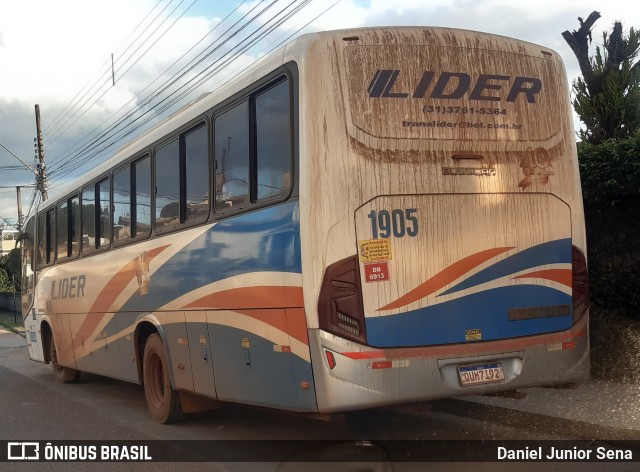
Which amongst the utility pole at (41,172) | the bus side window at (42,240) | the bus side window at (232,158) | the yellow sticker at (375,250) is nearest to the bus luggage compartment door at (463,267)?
the yellow sticker at (375,250)

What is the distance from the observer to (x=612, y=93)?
1071 centimetres

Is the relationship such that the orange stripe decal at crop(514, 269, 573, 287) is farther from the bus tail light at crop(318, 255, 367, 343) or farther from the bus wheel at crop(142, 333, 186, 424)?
the bus wheel at crop(142, 333, 186, 424)

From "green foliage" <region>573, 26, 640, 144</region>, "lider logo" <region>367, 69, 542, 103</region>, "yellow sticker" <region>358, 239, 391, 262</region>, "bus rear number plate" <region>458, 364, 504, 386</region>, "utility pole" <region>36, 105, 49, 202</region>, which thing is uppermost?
"utility pole" <region>36, 105, 49, 202</region>

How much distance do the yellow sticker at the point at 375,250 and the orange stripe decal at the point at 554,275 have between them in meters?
1.12

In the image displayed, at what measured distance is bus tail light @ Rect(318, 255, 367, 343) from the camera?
5.31 meters

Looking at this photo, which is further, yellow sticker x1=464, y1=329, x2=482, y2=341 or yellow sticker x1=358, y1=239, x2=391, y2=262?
yellow sticker x1=464, y1=329, x2=482, y2=341

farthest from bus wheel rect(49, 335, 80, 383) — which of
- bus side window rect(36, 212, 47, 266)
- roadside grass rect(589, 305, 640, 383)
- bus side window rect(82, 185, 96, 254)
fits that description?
roadside grass rect(589, 305, 640, 383)

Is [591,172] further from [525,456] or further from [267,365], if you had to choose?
[267,365]

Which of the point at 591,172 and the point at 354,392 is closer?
the point at 354,392

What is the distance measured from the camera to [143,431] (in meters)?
7.91

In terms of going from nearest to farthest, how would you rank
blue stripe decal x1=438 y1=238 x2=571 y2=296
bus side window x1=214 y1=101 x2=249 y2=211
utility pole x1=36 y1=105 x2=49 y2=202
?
blue stripe decal x1=438 y1=238 x2=571 y2=296
bus side window x1=214 y1=101 x2=249 y2=211
utility pole x1=36 y1=105 x2=49 y2=202

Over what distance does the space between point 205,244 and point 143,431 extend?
7.73 feet

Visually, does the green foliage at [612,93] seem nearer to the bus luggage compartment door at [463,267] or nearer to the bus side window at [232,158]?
the bus luggage compartment door at [463,267]

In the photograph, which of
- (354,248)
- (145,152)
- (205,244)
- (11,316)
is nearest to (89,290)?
(145,152)
